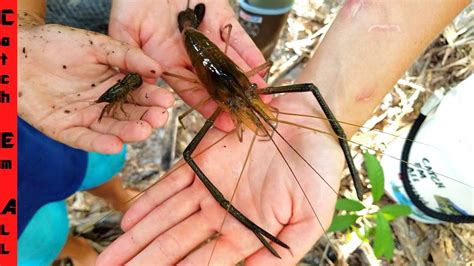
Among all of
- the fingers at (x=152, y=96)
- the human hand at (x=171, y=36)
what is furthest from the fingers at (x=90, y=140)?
the human hand at (x=171, y=36)

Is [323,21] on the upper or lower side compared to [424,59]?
upper

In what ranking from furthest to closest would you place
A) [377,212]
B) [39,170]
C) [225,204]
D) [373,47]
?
[377,212] → [373,47] → [39,170] → [225,204]

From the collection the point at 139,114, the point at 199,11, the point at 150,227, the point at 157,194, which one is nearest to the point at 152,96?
the point at 139,114

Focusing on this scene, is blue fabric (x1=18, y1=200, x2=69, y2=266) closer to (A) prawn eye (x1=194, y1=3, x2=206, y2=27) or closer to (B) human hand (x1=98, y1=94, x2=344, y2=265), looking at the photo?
(B) human hand (x1=98, y1=94, x2=344, y2=265)

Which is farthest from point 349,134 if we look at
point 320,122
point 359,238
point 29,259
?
point 29,259

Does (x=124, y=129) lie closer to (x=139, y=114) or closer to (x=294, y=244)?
(x=139, y=114)

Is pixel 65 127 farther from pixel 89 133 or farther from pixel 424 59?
pixel 424 59
